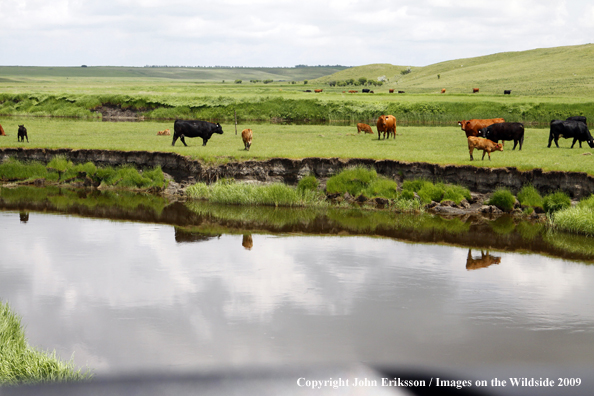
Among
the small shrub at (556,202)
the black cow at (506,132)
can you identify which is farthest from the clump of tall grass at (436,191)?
the black cow at (506,132)

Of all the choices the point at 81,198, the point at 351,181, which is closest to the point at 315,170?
the point at 351,181

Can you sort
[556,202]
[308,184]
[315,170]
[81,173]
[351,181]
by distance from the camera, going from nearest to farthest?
[556,202] → [351,181] → [308,184] → [315,170] → [81,173]

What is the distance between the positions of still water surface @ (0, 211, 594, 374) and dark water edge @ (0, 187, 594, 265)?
3.68 ft

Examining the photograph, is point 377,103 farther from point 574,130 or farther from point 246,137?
point 246,137

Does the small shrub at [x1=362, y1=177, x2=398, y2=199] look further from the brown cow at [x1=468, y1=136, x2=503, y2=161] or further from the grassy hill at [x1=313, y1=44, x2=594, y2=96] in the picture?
the grassy hill at [x1=313, y1=44, x2=594, y2=96]

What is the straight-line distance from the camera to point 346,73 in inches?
7126

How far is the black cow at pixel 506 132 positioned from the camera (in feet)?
101

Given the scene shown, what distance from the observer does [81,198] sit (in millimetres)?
28281

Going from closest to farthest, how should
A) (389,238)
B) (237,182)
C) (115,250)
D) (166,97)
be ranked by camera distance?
1. (115,250)
2. (389,238)
3. (237,182)
4. (166,97)

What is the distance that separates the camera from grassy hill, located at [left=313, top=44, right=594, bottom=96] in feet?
255

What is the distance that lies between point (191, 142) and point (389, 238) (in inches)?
719

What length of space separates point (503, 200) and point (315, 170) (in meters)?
8.48

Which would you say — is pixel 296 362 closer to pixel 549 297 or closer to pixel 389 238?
Result: pixel 549 297

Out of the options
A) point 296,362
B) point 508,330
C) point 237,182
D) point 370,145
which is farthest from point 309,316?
point 370,145
